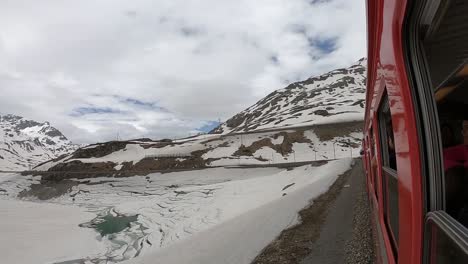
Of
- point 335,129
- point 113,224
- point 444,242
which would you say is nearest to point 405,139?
point 444,242

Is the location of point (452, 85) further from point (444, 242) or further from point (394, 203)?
point (394, 203)

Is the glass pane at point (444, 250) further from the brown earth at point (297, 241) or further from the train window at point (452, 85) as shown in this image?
the brown earth at point (297, 241)

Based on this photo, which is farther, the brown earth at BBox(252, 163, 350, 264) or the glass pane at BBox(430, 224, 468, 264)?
the brown earth at BBox(252, 163, 350, 264)

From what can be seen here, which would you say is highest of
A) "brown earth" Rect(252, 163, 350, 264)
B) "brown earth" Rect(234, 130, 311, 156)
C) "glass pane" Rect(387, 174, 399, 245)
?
"brown earth" Rect(234, 130, 311, 156)

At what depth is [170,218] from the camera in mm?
28219

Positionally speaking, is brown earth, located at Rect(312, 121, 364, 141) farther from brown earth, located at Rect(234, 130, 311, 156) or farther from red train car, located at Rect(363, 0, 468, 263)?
red train car, located at Rect(363, 0, 468, 263)

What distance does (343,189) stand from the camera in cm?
1912

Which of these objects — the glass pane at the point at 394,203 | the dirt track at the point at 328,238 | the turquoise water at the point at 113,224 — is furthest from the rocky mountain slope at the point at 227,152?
the glass pane at the point at 394,203

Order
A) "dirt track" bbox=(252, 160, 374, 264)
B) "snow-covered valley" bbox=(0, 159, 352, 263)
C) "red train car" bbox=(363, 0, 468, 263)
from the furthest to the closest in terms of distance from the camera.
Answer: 1. "snow-covered valley" bbox=(0, 159, 352, 263)
2. "dirt track" bbox=(252, 160, 374, 264)
3. "red train car" bbox=(363, 0, 468, 263)

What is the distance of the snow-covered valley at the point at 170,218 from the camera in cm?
1343

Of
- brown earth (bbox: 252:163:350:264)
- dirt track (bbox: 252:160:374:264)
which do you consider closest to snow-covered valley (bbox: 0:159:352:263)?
brown earth (bbox: 252:163:350:264)

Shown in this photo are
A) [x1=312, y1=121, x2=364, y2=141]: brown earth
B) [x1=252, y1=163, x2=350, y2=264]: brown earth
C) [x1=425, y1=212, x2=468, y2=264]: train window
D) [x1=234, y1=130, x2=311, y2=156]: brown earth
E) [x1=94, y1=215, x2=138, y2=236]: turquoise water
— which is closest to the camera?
[x1=425, y1=212, x2=468, y2=264]: train window

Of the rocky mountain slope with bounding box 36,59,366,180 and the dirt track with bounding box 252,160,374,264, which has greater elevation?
the rocky mountain slope with bounding box 36,59,366,180

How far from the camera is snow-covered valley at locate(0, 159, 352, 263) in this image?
13430mm
